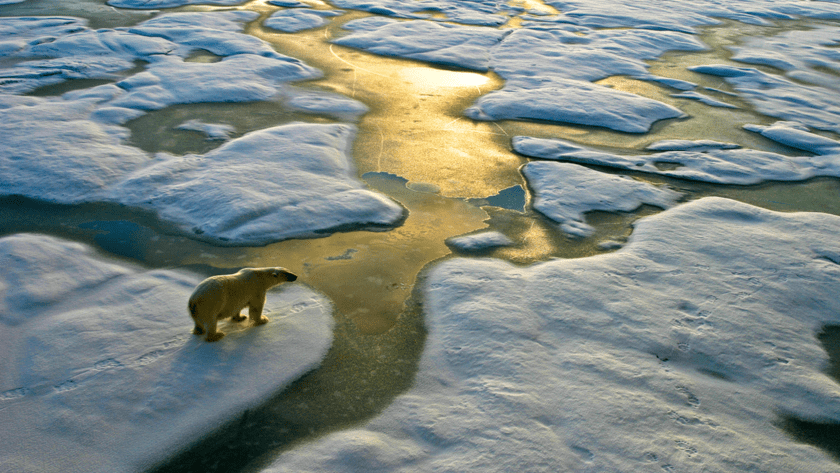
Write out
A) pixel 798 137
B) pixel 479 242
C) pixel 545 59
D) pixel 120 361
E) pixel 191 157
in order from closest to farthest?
pixel 120 361 → pixel 479 242 → pixel 191 157 → pixel 798 137 → pixel 545 59

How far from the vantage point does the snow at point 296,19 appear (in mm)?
10625

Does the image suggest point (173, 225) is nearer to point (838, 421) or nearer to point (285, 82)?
point (285, 82)

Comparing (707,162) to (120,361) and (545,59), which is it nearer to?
(545,59)

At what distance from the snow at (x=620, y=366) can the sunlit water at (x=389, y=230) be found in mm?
→ 193

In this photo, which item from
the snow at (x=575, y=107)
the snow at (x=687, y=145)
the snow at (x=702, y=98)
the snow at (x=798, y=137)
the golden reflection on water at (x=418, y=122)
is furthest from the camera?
the snow at (x=702, y=98)

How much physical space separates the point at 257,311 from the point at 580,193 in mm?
3347

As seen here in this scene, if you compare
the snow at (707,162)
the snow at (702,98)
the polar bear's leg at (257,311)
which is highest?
A: the snow at (702,98)

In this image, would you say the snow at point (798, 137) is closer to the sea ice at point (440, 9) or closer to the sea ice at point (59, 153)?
the sea ice at point (440, 9)

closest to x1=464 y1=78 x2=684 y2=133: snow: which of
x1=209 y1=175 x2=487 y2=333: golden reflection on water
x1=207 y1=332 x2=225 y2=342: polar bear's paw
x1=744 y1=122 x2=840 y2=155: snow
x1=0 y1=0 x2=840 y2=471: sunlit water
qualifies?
x1=0 y1=0 x2=840 y2=471: sunlit water

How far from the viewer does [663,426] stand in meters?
2.63

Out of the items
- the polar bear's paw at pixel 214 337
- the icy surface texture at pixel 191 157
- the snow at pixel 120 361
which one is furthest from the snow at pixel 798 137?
the polar bear's paw at pixel 214 337

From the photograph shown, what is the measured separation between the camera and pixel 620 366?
2.97 meters

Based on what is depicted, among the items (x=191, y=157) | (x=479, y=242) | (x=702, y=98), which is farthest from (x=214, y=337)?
(x=702, y=98)

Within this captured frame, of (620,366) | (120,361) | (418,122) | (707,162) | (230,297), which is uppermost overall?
(707,162)
